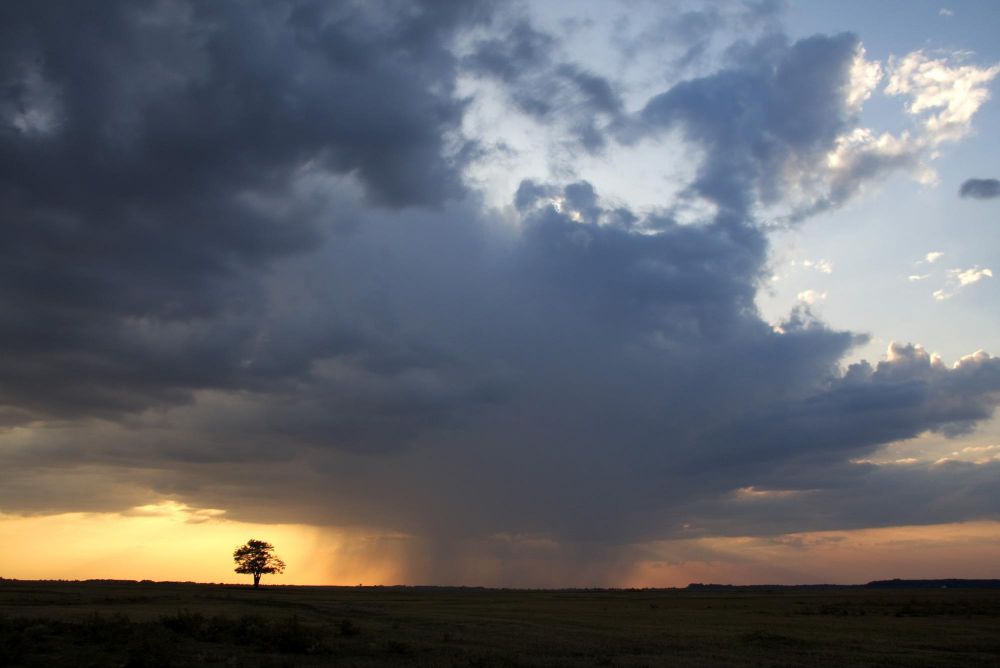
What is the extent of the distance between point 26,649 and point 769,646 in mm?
37805

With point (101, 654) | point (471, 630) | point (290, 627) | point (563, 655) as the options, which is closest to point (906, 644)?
point (563, 655)

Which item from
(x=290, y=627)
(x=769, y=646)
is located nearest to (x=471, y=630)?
(x=290, y=627)

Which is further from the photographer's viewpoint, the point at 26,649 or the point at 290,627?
the point at 290,627

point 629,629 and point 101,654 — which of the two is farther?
point 629,629

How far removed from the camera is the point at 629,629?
52.2 m

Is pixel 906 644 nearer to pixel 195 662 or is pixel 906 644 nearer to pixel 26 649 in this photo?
pixel 195 662

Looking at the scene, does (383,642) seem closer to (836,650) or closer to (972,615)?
(836,650)

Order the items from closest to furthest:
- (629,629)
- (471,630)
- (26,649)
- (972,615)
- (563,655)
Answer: (26,649)
(563,655)
(471,630)
(629,629)
(972,615)

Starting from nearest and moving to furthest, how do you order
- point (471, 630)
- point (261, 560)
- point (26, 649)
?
point (26, 649) < point (471, 630) < point (261, 560)

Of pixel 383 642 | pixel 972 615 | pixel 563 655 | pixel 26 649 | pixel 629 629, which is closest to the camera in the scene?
pixel 26 649

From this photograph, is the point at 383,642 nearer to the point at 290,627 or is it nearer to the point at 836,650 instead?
the point at 290,627

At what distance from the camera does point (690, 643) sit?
4209cm

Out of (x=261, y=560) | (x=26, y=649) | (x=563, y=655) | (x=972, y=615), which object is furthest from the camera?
(x=261, y=560)

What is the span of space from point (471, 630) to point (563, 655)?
1491 cm
